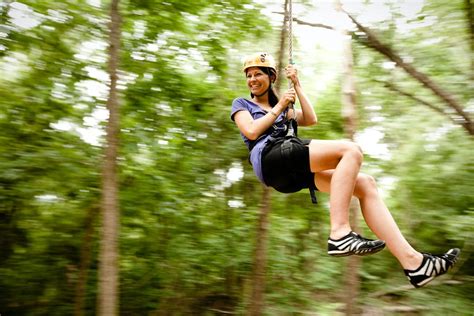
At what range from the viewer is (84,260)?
658 cm

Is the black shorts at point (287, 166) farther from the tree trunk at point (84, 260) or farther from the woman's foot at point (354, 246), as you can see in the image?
the tree trunk at point (84, 260)

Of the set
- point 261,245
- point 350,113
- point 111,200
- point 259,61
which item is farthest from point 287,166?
point 261,245

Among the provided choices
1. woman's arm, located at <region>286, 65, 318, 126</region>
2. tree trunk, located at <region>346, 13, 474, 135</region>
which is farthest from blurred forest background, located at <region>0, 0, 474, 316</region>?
woman's arm, located at <region>286, 65, 318, 126</region>

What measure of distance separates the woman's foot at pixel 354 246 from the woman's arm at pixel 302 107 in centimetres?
89

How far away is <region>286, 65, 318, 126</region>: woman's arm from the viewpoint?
9.16 ft

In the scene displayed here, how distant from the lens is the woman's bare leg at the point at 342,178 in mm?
2328

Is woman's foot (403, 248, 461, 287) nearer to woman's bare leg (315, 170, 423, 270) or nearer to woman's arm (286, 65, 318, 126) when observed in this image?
woman's bare leg (315, 170, 423, 270)

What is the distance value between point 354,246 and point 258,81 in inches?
48.5

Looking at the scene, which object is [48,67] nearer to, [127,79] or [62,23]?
[62,23]

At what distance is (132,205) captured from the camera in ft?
19.7

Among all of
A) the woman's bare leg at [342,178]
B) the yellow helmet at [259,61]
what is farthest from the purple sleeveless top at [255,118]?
the woman's bare leg at [342,178]

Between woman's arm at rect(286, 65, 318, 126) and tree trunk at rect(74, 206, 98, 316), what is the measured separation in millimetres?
3951

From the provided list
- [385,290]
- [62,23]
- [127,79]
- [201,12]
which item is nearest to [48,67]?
[62,23]

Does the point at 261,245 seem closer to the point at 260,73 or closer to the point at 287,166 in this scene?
the point at 260,73
